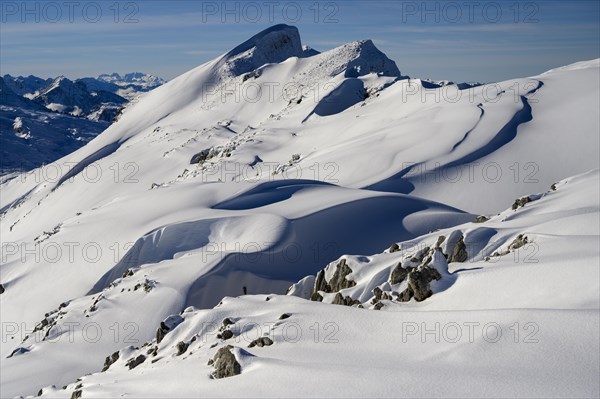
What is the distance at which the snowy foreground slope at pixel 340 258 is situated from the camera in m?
10.3

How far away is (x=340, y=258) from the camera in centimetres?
1675

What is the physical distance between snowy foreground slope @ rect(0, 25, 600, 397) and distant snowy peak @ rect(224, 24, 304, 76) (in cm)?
2439

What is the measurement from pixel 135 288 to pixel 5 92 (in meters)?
156

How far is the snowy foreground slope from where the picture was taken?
10328 millimetres

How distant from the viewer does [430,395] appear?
8883mm

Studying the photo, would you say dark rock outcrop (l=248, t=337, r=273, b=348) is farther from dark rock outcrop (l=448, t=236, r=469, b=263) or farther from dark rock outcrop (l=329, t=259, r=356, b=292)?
dark rock outcrop (l=448, t=236, r=469, b=263)

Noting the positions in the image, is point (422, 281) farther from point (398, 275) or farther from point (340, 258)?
point (340, 258)

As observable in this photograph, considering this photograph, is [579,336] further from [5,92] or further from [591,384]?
[5,92]

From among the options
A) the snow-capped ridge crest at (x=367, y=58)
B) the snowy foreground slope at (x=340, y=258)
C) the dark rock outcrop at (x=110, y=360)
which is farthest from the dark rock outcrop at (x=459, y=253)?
the snow-capped ridge crest at (x=367, y=58)

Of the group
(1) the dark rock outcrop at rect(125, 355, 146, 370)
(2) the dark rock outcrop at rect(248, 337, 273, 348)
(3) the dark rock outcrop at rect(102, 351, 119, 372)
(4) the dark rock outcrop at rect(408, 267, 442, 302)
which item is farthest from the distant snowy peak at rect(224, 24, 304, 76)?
(2) the dark rock outcrop at rect(248, 337, 273, 348)

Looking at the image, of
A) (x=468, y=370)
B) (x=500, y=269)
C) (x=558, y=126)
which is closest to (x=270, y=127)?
(x=558, y=126)

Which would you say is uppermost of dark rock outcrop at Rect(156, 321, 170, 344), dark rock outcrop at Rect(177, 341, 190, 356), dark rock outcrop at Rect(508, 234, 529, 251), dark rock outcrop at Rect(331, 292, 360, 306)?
dark rock outcrop at Rect(508, 234, 529, 251)

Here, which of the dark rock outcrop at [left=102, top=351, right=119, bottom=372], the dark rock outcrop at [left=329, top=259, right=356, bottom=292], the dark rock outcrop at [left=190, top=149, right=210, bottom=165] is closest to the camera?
the dark rock outcrop at [left=329, top=259, right=356, bottom=292]

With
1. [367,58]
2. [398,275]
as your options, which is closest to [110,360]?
[398,275]
